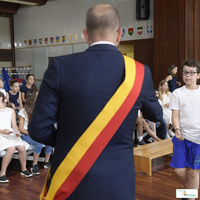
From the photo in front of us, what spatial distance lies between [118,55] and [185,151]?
5.80 ft

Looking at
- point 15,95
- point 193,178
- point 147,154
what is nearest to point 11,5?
point 15,95

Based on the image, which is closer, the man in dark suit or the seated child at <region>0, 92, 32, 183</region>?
the man in dark suit

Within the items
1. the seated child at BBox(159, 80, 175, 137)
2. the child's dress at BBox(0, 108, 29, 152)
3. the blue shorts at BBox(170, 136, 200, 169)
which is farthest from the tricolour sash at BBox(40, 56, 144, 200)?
the seated child at BBox(159, 80, 175, 137)

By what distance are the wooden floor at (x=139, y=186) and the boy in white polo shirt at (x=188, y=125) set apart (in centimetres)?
77

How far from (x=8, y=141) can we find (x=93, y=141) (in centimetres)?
306

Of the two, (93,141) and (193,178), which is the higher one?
(93,141)

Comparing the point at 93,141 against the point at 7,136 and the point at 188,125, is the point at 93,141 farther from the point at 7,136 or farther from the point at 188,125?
the point at 7,136

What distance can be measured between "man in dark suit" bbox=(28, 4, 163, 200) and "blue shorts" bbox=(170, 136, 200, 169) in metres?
1.59

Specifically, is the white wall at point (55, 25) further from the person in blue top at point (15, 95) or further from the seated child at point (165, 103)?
the person in blue top at point (15, 95)

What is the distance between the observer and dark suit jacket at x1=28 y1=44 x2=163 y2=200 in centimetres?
117

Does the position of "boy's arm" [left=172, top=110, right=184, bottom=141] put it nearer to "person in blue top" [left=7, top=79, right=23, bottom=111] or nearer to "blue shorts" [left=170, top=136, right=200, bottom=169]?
"blue shorts" [left=170, top=136, right=200, bottom=169]

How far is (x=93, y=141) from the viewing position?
1.20 metres

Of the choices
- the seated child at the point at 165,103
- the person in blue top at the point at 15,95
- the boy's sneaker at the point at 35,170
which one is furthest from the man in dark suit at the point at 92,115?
the person in blue top at the point at 15,95

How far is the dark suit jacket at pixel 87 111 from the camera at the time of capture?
3.84 feet
